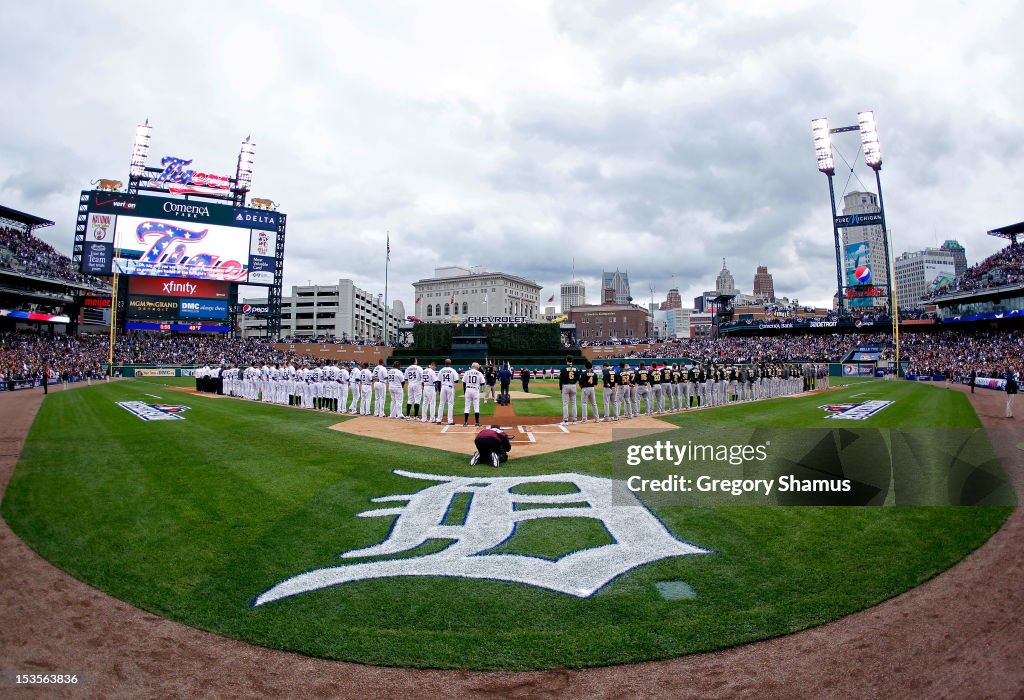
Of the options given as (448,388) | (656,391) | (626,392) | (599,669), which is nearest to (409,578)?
(599,669)

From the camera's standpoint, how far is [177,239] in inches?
2290

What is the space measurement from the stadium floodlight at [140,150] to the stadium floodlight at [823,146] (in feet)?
266

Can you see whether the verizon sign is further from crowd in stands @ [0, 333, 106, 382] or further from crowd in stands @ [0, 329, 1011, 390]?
crowd in stands @ [0, 333, 106, 382]

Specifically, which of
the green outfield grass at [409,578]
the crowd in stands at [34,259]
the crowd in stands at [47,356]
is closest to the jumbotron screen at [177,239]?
the crowd in stands at [34,259]

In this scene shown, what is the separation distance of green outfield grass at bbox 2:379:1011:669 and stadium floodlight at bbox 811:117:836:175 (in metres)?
72.0

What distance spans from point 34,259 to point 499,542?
6912 centimetres

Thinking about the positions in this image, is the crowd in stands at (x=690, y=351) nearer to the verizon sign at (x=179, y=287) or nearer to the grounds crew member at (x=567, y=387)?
the verizon sign at (x=179, y=287)

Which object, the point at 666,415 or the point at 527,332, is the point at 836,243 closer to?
the point at 527,332

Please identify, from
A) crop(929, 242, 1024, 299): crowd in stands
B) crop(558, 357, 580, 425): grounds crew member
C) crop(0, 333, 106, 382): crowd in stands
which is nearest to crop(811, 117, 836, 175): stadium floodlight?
crop(929, 242, 1024, 299): crowd in stands

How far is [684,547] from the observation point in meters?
6.02

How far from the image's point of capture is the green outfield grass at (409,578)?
4215 mm

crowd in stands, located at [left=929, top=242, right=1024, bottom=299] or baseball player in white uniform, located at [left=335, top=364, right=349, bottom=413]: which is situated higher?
crowd in stands, located at [left=929, top=242, right=1024, bottom=299]

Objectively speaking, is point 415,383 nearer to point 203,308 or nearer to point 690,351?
point 203,308

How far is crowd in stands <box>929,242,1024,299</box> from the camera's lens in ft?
166
